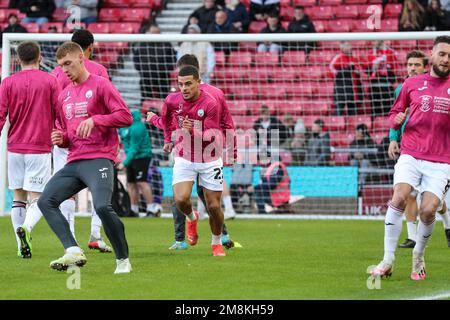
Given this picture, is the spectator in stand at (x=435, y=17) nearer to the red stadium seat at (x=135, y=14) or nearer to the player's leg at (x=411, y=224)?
the red stadium seat at (x=135, y=14)

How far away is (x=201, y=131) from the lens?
37.7ft

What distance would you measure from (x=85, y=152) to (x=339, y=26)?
1520cm

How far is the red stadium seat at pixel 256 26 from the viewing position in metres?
24.0

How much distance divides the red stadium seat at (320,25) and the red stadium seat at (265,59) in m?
2.96

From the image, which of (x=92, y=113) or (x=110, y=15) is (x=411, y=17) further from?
(x=92, y=113)

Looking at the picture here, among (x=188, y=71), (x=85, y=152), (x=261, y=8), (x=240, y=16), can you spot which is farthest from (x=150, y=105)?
(x=85, y=152)

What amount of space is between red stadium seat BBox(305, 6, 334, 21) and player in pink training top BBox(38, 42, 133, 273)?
15078 millimetres

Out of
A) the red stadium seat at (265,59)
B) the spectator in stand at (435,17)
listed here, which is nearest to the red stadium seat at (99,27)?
the red stadium seat at (265,59)

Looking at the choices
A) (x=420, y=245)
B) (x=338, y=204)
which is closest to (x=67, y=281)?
(x=420, y=245)

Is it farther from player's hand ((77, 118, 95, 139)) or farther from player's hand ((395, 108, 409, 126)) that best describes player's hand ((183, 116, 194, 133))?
player's hand ((395, 108, 409, 126))

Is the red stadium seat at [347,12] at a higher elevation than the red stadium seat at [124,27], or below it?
higher

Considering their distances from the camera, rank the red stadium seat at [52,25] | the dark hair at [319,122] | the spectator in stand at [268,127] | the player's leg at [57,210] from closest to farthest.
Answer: the player's leg at [57,210] < the spectator in stand at [268,127] < the dark hair at [319,122] < the red stadium seat at [52,25]

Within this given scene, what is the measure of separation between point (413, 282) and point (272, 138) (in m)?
10.7

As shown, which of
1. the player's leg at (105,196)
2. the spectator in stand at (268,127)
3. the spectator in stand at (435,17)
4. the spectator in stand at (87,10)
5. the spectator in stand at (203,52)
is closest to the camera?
the player's leg at (105,196)
